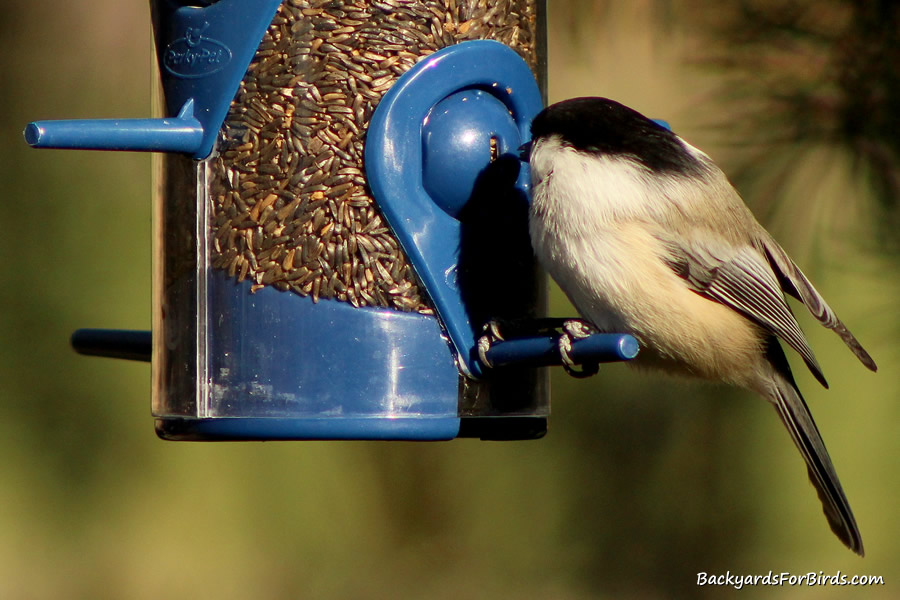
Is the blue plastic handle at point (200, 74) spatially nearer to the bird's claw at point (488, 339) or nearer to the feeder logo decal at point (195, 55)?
the feeder logo decal at point (195, 55)

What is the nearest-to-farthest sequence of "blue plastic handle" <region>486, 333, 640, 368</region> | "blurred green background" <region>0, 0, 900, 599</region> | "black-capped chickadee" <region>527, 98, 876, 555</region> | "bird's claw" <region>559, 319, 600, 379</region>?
1. "blue plastic handle" <region>486, 333, 640, 368</region>
2. "bird's claw" <region>559, 319, 600, 379</region>
3. "black-capped chickadee" <region>527, 98, 876, 555</region>
4. "blurred green background" <region>0, 0, 900, 599</region>

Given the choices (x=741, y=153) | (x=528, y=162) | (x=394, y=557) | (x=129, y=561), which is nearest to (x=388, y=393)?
(x=528, y=162)

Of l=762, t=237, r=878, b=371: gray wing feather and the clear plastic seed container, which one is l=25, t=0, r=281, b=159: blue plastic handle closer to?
the clear plastic seed container

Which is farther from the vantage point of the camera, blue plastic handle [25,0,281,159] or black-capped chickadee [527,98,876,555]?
black-capped chickadee [527,98,876,555]

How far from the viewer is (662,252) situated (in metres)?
2.16

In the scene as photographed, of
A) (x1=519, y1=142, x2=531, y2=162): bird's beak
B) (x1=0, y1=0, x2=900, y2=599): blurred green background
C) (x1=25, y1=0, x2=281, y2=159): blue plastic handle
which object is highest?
(x1=25, y1=0, x2=281, y2=159): blue plastic handle

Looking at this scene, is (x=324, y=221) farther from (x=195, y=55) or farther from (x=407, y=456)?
(x=407, y=456)

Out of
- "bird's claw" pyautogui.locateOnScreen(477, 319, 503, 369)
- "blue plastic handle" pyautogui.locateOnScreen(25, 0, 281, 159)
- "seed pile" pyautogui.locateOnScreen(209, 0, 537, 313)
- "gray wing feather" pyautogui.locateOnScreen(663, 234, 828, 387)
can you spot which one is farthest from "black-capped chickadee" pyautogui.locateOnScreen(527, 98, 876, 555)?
"blue plastic handle" pyautogui.locateOnScreen(25, 0, 281, 159)

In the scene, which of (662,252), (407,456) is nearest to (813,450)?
(662,252)

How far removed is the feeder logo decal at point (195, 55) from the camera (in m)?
2.06

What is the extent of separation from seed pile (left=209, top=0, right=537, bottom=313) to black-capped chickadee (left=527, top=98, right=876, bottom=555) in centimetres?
33

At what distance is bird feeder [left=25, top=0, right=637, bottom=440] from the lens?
2027 mm

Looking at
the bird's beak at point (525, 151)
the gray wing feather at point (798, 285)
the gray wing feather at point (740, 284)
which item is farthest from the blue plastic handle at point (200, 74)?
Answer: the gray wing feather at point (798, 285)

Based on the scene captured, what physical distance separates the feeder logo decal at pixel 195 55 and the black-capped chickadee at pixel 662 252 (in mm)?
644
